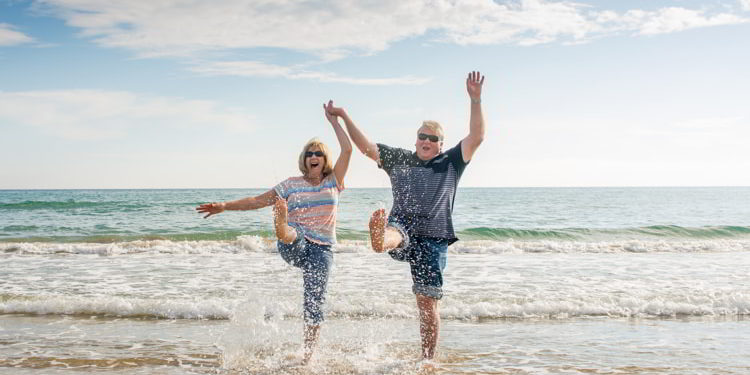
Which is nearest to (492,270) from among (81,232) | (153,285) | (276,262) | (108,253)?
(276,262)

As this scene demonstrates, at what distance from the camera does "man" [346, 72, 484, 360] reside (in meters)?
4.86

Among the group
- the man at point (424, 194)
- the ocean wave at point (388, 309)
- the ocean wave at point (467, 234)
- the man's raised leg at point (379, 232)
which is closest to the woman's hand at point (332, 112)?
the man at point (424, 194)

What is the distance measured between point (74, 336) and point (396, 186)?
4.41 metres

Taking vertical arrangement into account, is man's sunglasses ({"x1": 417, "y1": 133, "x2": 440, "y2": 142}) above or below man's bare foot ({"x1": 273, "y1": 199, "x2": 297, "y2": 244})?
above

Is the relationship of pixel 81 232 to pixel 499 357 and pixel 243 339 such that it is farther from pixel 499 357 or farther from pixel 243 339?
pixel 499 357

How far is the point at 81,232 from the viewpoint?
916 inches

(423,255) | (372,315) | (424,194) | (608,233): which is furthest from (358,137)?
(608,233)

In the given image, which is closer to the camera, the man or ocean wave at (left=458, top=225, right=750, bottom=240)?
the man

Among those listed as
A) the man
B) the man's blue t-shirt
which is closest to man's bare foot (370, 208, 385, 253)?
the man

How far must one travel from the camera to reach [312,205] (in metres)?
5.06

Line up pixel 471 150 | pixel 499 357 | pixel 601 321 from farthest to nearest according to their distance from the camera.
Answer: pixel 601 321, pixel 499 357, pixel 471 150

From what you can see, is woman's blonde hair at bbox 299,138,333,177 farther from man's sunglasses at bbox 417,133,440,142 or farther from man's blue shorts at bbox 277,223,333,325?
man's sunglasses at bbox 417,133,440,142

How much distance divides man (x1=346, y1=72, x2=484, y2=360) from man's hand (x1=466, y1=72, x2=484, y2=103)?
0.30 meters

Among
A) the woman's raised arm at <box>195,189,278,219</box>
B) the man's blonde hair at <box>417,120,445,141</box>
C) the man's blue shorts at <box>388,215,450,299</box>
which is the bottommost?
the man's blue shorts at <box>388,215,450,299</box>
